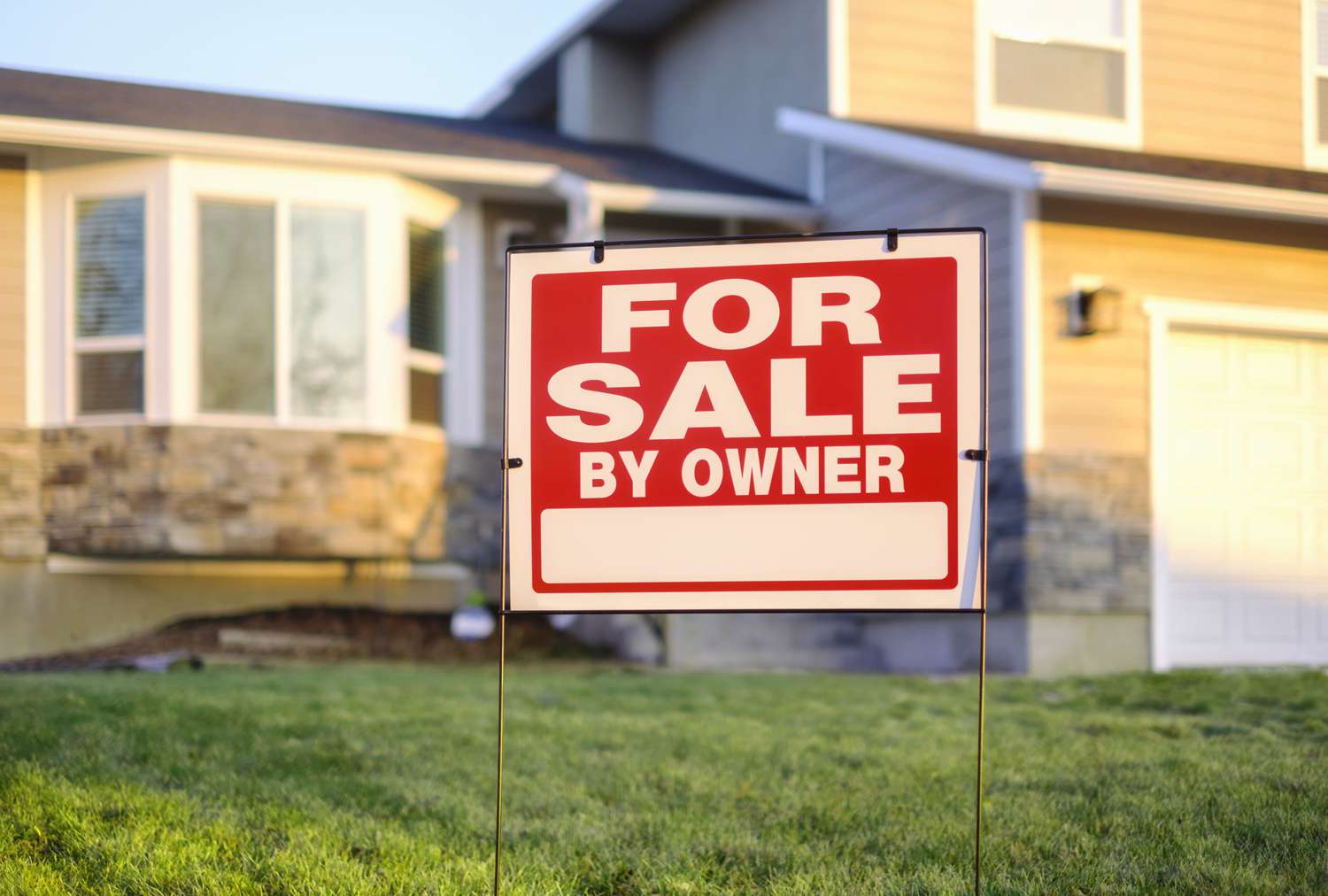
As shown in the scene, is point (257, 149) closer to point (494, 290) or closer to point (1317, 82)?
point (494, 290)

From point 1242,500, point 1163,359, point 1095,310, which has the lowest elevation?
point 1242,500

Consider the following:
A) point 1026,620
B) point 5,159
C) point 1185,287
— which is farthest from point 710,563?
point 5,159

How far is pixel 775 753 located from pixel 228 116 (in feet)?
26.4

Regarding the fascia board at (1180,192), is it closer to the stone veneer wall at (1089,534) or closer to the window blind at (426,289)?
the stone veneer wall at (1089,534)

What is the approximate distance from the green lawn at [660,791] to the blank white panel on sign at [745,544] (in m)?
0.91

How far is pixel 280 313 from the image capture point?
10305 mm

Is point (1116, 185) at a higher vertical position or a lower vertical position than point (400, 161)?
lower

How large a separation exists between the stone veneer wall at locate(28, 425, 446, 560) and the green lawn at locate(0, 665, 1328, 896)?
9.64 ft

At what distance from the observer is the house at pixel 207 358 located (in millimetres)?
10062

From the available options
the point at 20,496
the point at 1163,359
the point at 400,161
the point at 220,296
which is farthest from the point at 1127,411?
the point at 20,496

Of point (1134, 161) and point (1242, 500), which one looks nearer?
point (1242, 500)

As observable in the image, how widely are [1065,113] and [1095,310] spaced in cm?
294

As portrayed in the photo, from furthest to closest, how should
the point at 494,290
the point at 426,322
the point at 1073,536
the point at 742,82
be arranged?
the point at 742,82
the point at 494,290
the point at 426,322
the point at 1073,536

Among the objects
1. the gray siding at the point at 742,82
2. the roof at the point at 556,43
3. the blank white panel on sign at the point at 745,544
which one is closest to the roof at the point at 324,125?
the gray siding at the point at 742,82
